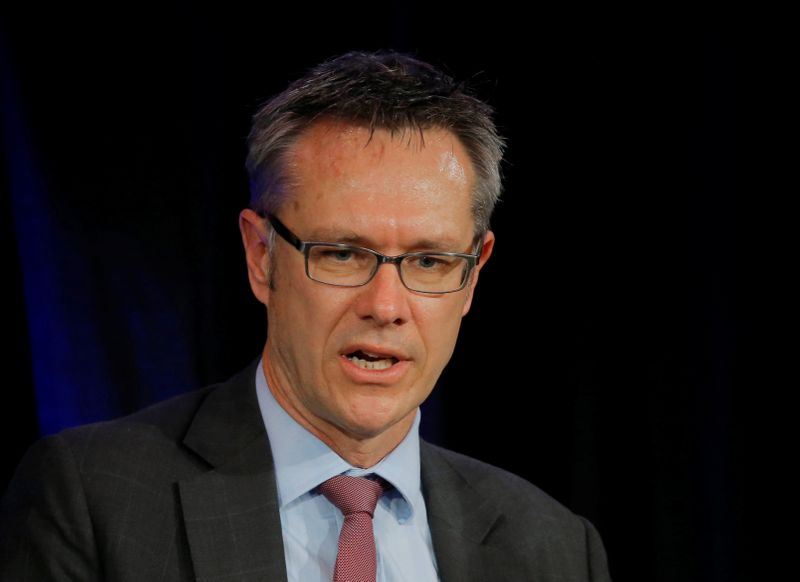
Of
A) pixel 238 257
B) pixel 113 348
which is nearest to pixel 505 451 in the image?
pixel 238 257

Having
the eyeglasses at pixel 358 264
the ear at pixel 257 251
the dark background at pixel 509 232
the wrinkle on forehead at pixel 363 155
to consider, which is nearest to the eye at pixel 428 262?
the eyeglasses at pixel 358 264

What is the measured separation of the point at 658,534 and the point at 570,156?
95cm

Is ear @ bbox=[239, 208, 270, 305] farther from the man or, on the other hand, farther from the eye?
the eye

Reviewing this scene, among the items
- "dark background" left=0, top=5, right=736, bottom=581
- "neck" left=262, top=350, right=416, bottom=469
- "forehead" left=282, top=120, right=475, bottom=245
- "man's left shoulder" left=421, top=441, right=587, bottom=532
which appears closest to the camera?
"forehead" left=282, top=120, right=475, bottom=245

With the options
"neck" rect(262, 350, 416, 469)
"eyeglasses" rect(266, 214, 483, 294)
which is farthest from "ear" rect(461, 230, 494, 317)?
"neck" rect(262, 350, 416, 469)

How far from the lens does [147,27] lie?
2.50 m

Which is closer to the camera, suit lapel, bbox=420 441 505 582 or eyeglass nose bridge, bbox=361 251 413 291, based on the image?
eyeglass nose bridge, bbox=361 251 413 291

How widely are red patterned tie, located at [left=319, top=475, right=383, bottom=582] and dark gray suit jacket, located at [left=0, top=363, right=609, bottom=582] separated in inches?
4.1

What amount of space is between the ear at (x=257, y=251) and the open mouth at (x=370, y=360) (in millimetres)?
219

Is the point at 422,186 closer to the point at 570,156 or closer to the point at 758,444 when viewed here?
the point at 570,156

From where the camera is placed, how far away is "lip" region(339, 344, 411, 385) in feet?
6.07

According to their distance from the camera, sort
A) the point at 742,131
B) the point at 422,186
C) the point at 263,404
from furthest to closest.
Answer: the point at 742,131
the point at 263,404
the point at 422,186

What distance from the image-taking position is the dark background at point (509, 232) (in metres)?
2.47

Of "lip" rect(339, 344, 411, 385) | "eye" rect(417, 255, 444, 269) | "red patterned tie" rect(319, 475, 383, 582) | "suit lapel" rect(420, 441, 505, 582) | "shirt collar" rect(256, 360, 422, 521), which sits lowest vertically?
"suit lapel" rect(420, 441, 505, 582)
